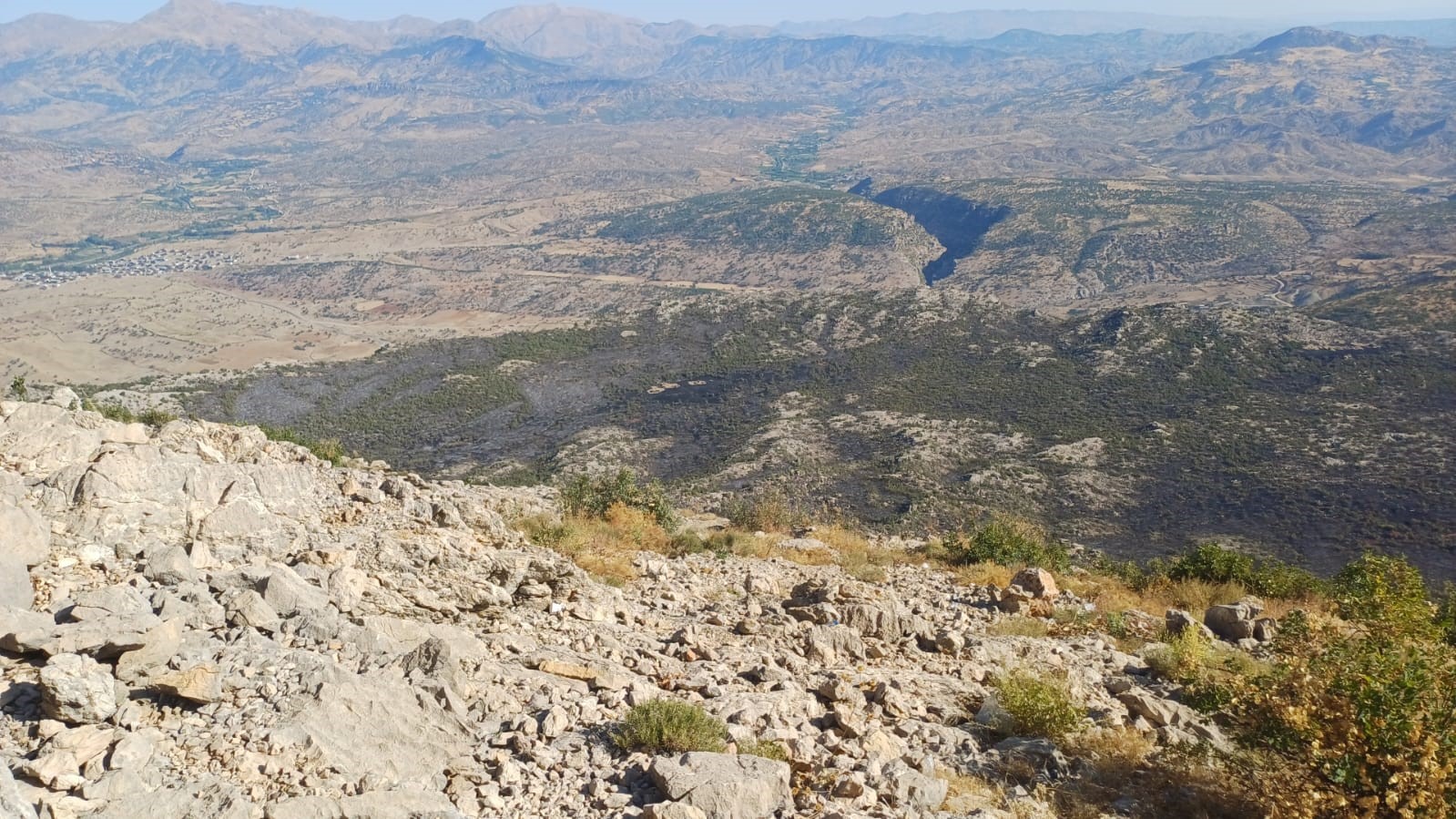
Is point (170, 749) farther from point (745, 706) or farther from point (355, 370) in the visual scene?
point (355, 370)

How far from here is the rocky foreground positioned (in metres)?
6.18

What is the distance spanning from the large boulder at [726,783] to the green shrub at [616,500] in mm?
11457

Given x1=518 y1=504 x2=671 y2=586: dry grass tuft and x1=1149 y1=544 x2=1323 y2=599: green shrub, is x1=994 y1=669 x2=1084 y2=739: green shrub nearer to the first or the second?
x1=518 y1=504 x2=671 y2=586: dry grass tuft

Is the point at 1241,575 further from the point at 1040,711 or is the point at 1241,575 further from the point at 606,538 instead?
the point at 606,538

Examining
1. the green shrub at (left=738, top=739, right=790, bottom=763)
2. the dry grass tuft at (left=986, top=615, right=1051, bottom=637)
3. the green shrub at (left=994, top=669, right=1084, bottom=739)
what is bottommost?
the dry grass tuft at (left=986, top=615, right=1051, bottom=637)

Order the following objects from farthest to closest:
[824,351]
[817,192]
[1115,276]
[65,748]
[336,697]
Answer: [817,192]
[1115,276]
[824,351]
[336,697]
[65,748]

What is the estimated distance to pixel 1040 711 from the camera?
8398 mm

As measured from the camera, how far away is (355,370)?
8262 cm

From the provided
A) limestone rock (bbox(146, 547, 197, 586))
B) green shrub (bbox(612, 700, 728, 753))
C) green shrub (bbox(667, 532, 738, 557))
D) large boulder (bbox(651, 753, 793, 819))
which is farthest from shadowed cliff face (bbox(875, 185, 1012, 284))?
large boulder (bbox(651, 753, 793, 819))

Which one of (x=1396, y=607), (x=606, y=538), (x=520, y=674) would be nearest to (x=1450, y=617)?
(x=1396, y=607)

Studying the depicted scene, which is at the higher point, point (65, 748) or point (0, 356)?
point (65, 748)

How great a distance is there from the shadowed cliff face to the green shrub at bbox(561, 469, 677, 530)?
12525 centimetres

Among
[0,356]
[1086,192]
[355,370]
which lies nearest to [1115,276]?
[1086,192]

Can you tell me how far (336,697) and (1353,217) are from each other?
186885 mm
